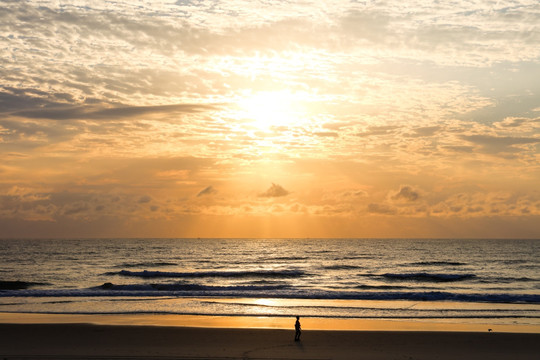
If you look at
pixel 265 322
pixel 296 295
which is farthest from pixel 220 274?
pixel 265 322

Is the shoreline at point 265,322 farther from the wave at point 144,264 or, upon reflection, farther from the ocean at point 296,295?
the wave at point 144,264

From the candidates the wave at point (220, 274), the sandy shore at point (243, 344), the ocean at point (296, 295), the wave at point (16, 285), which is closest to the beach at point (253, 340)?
the sandy shore at point (243, 344)

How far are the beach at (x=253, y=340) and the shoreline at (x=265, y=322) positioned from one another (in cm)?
6

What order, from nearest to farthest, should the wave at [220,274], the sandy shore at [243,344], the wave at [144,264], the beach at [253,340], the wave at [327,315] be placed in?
the sandy shore at [243,344], the beach at [253,340], the wave at [327,315], the wave at [220,274], the wave at [144,264]

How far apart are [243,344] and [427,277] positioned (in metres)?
43.8

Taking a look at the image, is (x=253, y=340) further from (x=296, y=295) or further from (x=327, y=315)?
(x=296, y=295)

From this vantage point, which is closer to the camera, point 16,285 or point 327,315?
point 327,315

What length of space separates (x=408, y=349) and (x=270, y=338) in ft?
19.7

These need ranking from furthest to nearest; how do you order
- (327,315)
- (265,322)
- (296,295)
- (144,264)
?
(144,264), (296,295), (327,315), (265,322)

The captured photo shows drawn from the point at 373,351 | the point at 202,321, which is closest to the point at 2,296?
the point at 202,321

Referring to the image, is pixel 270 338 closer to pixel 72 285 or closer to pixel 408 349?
pixel 408 349

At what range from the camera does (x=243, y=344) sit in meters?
20.4

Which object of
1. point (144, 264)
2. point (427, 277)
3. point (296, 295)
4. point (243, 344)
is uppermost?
point (243, 344)

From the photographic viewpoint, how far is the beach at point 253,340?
18875 mm
